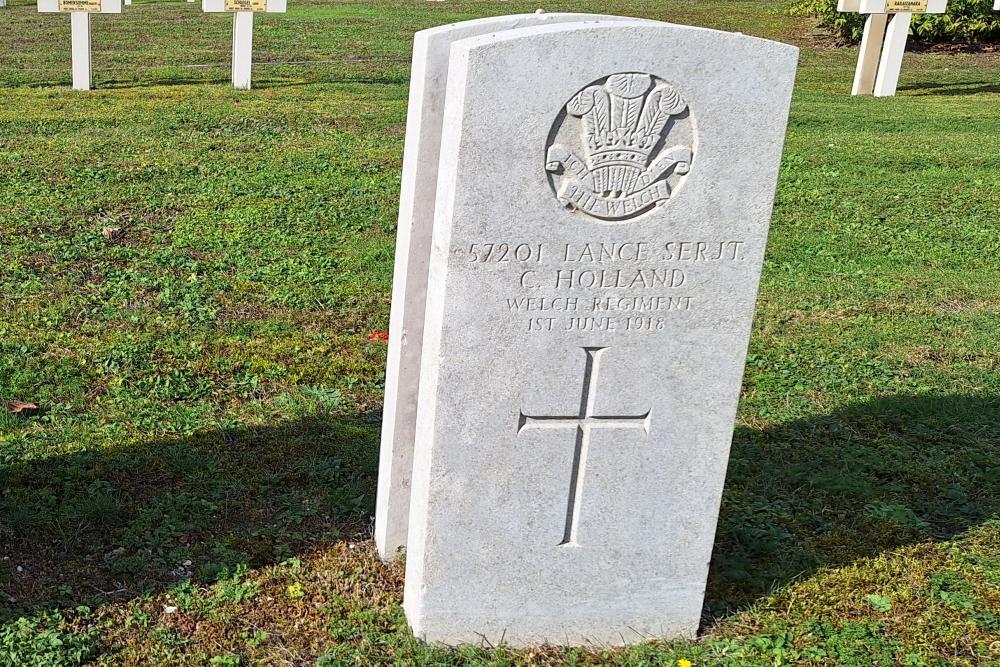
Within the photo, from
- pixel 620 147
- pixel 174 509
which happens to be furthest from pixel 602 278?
pixel 174 509

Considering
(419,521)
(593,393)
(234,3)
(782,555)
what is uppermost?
(234,3)

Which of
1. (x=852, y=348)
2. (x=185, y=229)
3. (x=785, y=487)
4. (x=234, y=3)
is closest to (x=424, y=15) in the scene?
(x=234, y=3)

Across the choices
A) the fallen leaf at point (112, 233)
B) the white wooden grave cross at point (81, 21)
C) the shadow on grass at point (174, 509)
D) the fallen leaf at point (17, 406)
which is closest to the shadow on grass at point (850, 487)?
the shadow on grass at point (174, 509)

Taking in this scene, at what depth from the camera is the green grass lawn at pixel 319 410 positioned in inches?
150

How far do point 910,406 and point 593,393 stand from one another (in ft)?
9.38

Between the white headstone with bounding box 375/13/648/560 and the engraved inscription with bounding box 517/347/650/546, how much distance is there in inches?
23.9

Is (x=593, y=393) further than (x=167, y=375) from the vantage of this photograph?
No

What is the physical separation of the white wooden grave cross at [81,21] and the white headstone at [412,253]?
10.1 meters

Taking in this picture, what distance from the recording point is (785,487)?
15.9ft

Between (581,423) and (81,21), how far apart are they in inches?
437

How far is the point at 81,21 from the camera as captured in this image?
12523 mm

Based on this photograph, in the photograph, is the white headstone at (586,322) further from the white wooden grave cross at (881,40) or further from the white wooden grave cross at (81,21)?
the white wooden grave cross at (881,40)

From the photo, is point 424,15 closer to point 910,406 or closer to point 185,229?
point 185,229

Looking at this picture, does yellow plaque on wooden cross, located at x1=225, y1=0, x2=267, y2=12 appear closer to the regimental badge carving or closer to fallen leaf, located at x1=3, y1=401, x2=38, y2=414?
fallen leaf, located at x1=3, y1=401, x2=38, y2=414
